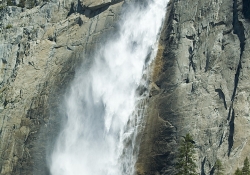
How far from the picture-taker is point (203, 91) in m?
34.9

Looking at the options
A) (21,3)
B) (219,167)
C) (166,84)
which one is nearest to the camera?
(219,167)

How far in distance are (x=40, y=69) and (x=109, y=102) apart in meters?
9.68

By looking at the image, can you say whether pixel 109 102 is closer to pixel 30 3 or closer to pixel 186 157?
pixel 186 157

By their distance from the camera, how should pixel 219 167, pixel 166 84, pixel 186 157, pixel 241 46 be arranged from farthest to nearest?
pixel 166 84 < pixel 241 46 < pixel 186 157 < pixel 219 167

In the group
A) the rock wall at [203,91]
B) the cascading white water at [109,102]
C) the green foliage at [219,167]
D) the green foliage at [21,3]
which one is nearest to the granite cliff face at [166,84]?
the rock wall at [203,91]

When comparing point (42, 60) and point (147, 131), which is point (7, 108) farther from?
point (147, 131)

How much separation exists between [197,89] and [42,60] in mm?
17226

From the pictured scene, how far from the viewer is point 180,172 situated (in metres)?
32.3

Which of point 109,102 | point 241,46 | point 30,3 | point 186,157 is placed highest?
point 30,3

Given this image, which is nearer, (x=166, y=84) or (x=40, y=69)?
(x=166, y=84)

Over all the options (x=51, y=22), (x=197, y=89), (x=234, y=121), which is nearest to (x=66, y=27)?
(x=51, y=22)

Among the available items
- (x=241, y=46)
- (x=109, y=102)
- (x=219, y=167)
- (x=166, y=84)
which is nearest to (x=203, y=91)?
(x=166, y=84)

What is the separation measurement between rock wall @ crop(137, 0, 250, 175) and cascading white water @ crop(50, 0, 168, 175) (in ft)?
6.09

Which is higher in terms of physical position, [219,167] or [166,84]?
[166,84]
